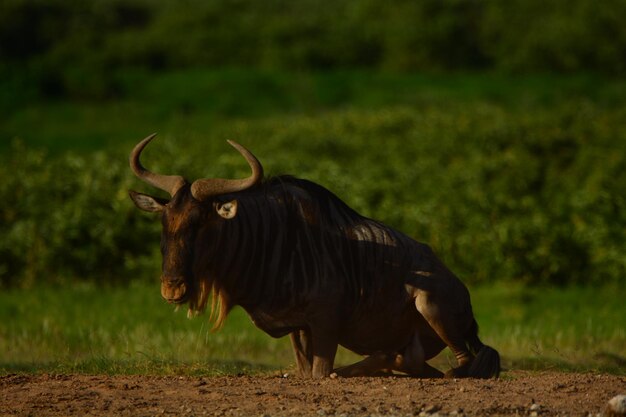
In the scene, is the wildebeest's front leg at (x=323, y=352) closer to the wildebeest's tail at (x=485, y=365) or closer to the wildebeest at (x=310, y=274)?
the wildebeest at (x=310, y=274)

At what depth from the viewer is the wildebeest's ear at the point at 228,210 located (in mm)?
8797

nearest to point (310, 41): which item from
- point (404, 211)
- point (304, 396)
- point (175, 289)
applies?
point (404, 211)

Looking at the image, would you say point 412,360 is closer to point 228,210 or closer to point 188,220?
point 228,210

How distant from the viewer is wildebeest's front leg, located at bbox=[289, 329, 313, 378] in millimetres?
9461

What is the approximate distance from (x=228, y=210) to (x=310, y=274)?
810 mm

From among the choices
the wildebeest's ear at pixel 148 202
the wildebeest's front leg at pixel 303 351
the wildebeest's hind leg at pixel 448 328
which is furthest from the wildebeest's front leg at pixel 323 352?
the wildebeest's ear at pixel 148 202

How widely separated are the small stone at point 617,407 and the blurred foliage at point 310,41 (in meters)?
39.3

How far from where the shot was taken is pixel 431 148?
93.9 feet

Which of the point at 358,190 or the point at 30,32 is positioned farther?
the point at 30,32

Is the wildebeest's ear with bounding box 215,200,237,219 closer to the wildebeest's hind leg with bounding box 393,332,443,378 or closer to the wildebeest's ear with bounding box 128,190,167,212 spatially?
the wildebeest's ear with bounding box 128,190,167,212

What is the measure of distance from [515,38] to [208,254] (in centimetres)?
4567

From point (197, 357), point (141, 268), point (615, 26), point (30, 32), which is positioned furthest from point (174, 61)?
point (197, 357)

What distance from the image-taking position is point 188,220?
880 cm

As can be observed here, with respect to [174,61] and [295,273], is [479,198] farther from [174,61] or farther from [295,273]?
[174,61]
